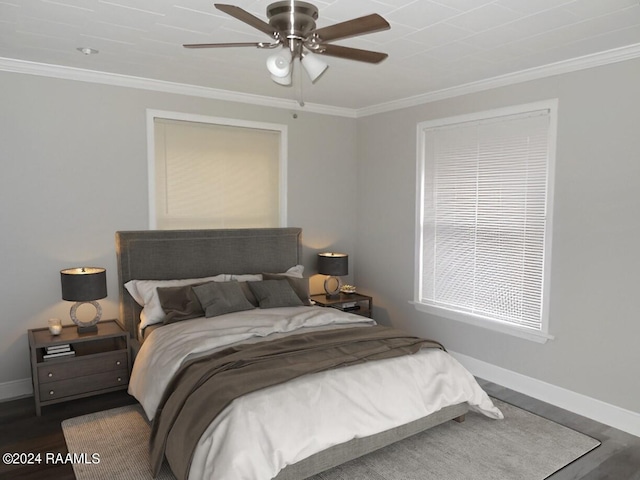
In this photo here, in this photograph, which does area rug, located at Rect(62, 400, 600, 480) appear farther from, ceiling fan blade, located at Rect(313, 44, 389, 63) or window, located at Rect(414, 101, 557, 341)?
ceiling fan blade, located at Rect(313, 44, 389, 63)

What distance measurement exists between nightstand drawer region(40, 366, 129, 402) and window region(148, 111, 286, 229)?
4.50ft

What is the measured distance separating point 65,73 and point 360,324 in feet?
10.6

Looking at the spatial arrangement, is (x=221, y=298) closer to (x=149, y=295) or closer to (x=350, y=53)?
(x=149, y=295)

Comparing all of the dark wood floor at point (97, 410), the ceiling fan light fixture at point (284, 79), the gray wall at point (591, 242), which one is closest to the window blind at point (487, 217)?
the gray wall at point (591, 242)

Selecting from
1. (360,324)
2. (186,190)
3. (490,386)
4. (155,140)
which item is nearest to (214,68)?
(155,140)

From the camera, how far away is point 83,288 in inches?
145

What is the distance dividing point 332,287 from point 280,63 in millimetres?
3525

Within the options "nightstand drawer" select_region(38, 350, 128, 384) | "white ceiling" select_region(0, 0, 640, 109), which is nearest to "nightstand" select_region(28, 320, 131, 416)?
"nightstand drawer" select_region(38, 350, 128, 384)

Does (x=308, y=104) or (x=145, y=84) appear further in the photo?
(x=308, y=104)

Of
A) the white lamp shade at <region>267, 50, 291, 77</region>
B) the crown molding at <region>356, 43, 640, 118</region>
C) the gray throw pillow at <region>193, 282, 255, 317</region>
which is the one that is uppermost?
the crown molding at <region>356, 43, 640, 118</region>

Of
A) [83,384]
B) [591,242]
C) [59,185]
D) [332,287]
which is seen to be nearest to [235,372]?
[83,384]

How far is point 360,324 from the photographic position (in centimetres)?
399

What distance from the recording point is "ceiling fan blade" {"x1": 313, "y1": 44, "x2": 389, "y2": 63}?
2.22m

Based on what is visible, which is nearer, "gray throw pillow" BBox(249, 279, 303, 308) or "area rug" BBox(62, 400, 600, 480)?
"area rug" BBox(62, 400, 600, 480)
